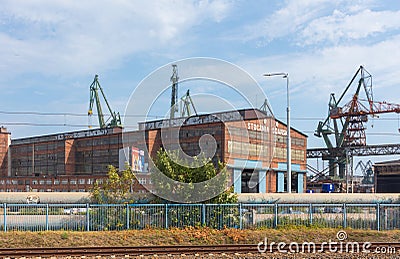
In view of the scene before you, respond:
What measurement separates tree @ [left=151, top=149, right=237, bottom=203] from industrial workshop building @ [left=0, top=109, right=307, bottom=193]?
44.7ft

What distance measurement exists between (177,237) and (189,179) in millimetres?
4039

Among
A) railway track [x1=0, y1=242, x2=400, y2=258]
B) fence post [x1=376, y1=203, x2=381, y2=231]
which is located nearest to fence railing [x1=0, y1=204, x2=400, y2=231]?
fence post [x1=376, y1=203, x2=381, y2=231]

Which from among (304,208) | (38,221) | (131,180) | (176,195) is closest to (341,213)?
(304,208)

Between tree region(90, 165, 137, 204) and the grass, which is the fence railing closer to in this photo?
the grass

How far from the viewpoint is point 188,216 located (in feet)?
90.0

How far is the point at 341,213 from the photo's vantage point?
2895 centimetres

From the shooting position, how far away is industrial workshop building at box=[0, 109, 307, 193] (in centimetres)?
6169

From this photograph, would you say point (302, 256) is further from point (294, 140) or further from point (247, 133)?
point (294, 140)

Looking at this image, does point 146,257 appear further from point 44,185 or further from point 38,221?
point 44,185

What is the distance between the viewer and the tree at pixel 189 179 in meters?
27.9

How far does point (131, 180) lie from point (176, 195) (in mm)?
4535

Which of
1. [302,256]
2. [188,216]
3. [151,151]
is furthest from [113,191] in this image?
[151,151]

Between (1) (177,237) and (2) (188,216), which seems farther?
(2) (188,216)

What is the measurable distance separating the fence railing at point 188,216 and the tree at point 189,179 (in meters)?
1.00
